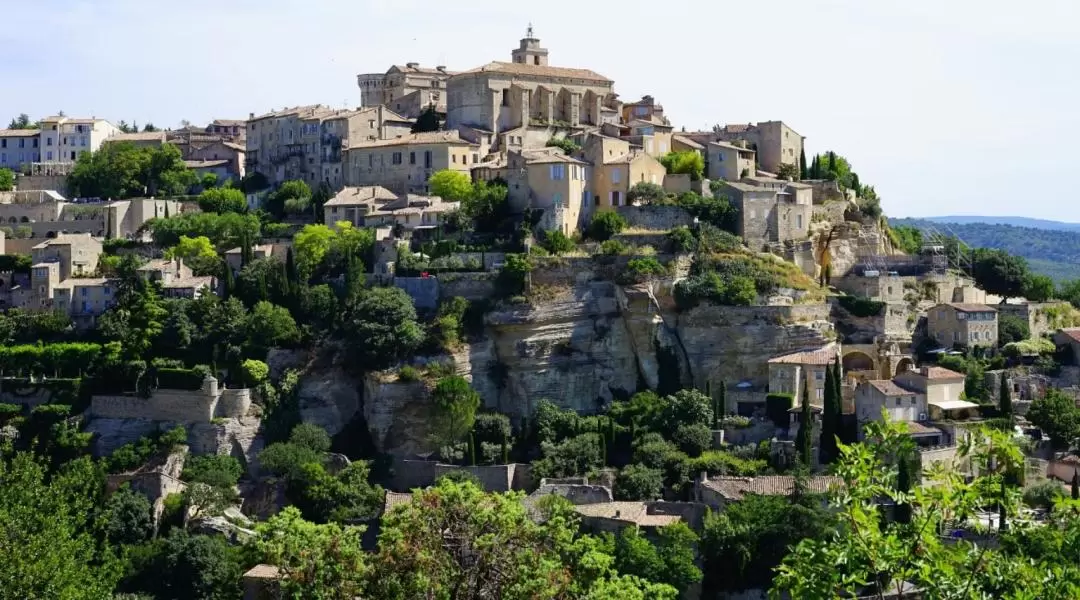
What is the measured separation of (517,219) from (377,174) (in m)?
10.6

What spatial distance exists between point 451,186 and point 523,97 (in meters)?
8.71

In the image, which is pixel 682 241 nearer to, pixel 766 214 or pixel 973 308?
pixel 766 214

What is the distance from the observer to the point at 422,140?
74125 millimetres

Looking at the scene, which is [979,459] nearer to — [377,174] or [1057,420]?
[1057,420]

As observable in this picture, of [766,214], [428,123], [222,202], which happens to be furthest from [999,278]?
[222,202]

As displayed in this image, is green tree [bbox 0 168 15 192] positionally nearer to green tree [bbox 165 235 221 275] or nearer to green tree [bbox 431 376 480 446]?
green tree [bbox 165 235 221 275]

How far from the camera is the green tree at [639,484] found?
5422cm

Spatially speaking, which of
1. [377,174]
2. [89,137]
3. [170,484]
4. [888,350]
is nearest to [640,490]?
[888,350]

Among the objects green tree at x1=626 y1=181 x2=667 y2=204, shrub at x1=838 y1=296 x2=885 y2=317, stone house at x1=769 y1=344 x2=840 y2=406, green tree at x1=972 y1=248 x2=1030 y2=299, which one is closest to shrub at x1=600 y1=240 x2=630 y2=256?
green tree at x1=626 y1=181 x2=667 y2=204

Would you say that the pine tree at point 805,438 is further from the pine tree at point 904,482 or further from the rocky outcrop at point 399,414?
the rocky outcrop at point 399,414

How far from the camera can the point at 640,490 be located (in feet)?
178

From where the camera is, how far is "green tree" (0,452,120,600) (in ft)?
124

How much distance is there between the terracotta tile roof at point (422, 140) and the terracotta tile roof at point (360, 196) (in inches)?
105

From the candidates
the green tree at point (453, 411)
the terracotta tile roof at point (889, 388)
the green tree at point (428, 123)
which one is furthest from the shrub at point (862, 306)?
the green tree at point (428, 123)
